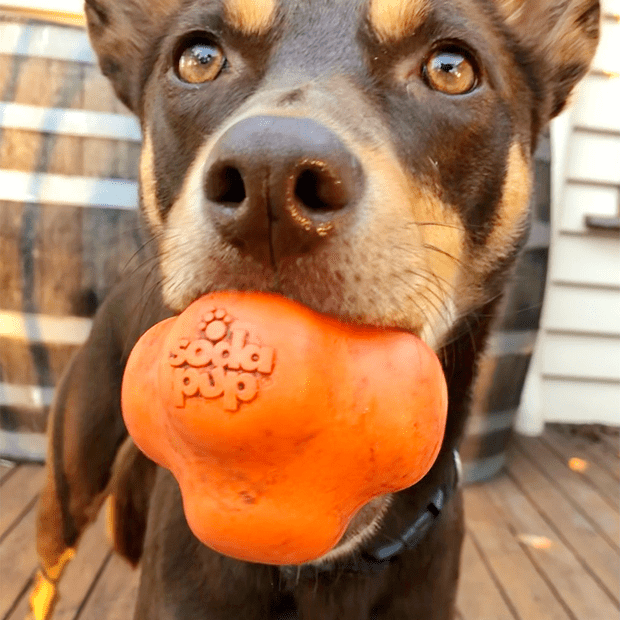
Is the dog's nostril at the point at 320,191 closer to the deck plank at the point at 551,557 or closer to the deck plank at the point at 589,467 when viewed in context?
the deck plank at the point at 551,557

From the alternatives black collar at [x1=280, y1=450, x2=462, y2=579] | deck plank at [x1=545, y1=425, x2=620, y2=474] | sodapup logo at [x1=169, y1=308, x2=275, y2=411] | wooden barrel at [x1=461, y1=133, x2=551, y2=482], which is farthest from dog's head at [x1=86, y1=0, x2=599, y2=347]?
deck plank at [x1=545, y1=425, x2=620, y2=474]

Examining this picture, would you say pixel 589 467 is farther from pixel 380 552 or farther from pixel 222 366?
pixel 222 366

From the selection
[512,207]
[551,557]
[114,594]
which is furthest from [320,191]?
[551,557]

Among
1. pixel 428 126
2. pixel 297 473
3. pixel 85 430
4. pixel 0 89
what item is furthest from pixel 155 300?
pixel 0 89

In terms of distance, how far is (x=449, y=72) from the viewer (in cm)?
123

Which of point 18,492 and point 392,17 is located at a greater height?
point 392,17

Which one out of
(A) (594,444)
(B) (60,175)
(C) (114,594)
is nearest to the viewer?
(C) (114,594)

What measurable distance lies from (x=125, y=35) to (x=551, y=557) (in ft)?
8.05

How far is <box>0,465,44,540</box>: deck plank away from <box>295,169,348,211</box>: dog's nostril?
7.37 ft

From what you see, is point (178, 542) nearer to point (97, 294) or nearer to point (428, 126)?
point (428, 126)

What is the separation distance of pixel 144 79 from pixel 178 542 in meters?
1.12

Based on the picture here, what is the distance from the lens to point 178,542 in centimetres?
136

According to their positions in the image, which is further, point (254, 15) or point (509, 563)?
point (509, 563)

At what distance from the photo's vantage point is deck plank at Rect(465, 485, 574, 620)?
7.38 feet
